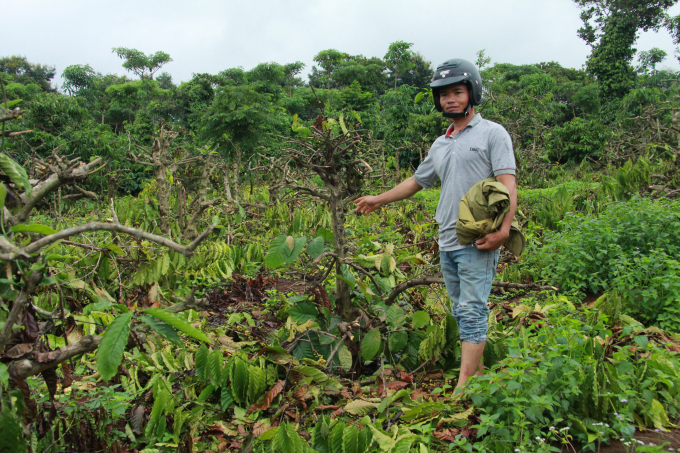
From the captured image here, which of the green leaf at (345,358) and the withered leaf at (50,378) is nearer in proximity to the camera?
the withered leaf at (50,378)

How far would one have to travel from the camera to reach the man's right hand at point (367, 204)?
2.52 metres

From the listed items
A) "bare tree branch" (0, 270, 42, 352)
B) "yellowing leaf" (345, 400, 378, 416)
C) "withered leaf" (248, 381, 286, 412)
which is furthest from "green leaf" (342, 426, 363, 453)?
"bare tree branch" (0, 270, 42, 352)

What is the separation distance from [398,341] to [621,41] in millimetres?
23007

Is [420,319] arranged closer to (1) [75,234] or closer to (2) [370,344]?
(2) [370,344]

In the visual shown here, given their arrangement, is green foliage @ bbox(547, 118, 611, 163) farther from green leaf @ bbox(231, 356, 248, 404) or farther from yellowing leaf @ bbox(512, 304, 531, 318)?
green leaf @ bbox(231, 356, 248, 404)

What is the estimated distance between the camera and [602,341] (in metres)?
2.28

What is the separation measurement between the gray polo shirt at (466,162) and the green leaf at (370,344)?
583 millimetres

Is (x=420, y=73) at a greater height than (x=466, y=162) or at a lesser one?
greater

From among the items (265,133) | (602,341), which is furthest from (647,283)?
(265,133)

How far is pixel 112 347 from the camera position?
1.17 metres

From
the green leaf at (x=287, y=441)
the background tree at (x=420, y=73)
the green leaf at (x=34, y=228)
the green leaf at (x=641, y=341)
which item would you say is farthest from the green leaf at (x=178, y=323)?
the background tree at (x=420, y=73)

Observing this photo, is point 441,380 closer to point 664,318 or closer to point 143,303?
point 664,318

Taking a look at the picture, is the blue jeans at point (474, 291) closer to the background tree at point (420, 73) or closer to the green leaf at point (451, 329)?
the green leaf at point (451, 329)

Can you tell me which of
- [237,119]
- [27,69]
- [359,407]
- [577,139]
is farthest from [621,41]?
[27,69]
